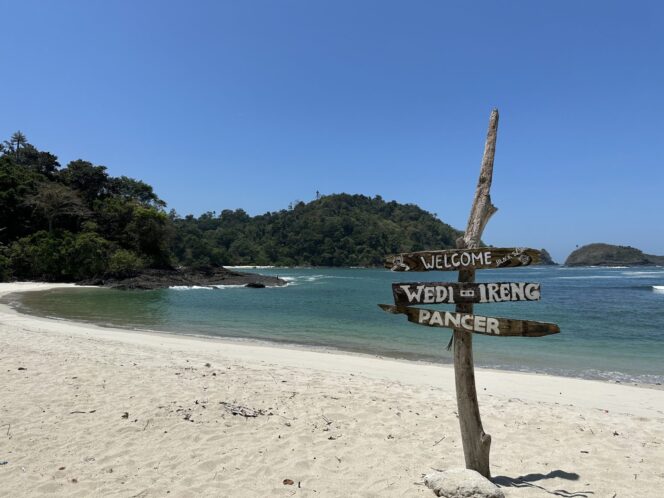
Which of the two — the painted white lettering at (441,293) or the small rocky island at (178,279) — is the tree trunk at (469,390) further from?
the small rocky island at (178,279)

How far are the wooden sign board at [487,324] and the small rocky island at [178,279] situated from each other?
45030mm

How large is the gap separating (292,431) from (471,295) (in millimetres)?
3122

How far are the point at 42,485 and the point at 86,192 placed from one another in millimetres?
70539

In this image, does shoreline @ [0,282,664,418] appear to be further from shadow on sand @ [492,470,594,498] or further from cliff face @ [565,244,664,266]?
cliff face @ [565,244,664,266]

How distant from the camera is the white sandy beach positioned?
4441mm

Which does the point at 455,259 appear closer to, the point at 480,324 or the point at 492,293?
the point at 492,293

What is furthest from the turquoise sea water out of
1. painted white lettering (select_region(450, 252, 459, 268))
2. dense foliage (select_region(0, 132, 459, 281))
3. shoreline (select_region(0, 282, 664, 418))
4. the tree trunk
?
dense foliage (select_region(0, 132, 459, 281))

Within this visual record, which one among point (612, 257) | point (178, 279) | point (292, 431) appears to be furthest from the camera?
point (612, 257)

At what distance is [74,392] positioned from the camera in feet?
23.1

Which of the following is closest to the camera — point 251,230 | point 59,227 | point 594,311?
point 594,311

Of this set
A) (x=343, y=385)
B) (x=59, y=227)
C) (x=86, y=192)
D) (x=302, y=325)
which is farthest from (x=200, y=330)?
(x=86, y=192)

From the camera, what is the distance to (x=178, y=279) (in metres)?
51.6

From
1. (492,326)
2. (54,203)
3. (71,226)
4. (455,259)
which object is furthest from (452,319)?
(71,226)

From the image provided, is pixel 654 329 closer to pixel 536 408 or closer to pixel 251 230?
pixel 536 408
